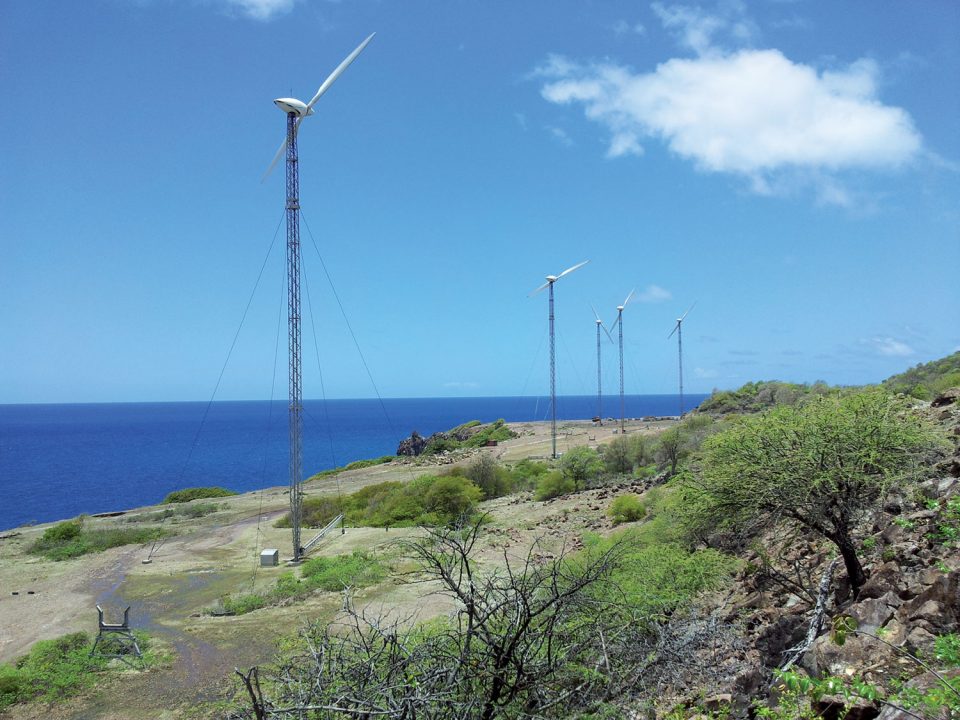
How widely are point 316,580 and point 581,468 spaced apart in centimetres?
2410

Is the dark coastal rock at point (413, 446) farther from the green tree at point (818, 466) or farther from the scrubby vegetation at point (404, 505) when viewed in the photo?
the green tree at point (818, 466)

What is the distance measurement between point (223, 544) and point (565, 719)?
3514 centimetres

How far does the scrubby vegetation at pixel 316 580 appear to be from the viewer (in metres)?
24.3

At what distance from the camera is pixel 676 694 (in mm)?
10617

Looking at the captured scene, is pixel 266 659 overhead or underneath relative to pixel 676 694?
underneath

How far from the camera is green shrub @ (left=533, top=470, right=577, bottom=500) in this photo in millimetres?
43125

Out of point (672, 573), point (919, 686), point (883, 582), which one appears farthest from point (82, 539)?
point (919, 686)

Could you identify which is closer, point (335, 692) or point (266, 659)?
point (335, 692)

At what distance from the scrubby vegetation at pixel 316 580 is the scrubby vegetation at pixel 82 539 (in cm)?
1600

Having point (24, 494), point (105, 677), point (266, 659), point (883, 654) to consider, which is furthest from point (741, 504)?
point (24, 494)

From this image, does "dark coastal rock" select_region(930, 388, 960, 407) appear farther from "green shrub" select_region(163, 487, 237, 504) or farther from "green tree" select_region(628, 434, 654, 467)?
"green shrub" select_region(163, 487, 237, 504)

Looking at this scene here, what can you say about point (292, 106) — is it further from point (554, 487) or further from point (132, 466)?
point (132, 466)

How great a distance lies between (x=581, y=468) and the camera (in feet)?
149

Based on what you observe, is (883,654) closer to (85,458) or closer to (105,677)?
(105,677)
